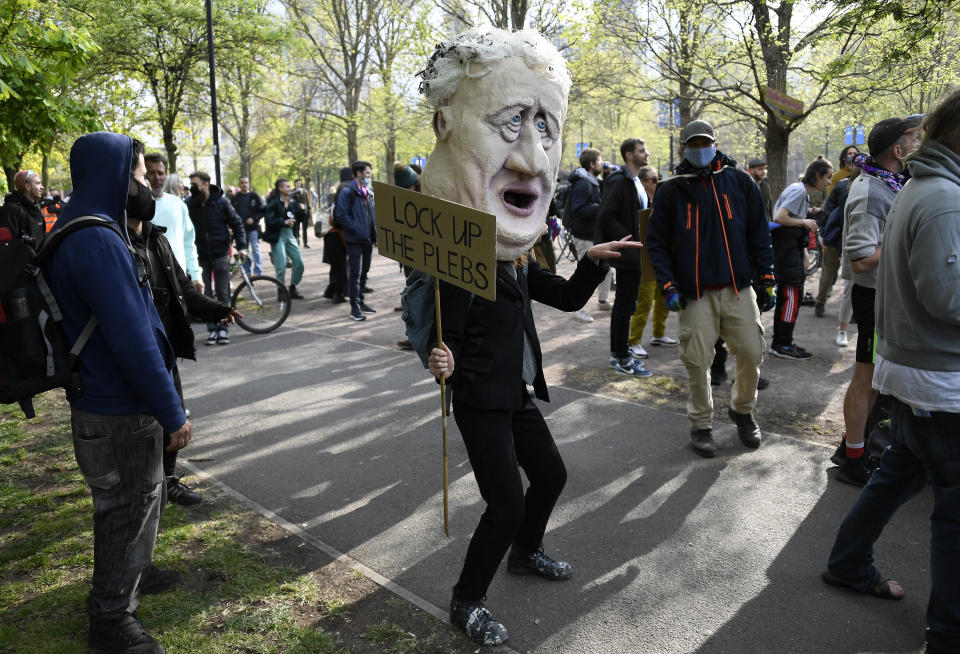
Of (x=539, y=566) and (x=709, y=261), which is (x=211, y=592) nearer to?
(x=539, y=566)

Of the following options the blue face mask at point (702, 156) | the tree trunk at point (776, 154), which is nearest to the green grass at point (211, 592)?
the blue face mask at point (702, 156)

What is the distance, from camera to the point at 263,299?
10.2 meters

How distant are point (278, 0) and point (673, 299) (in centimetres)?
2532

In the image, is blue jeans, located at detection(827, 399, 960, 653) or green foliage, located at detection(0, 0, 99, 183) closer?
blue jeans, located at detection(827, 399, 960, 653)

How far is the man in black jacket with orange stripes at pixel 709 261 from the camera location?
4980 mm

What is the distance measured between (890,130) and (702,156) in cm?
114

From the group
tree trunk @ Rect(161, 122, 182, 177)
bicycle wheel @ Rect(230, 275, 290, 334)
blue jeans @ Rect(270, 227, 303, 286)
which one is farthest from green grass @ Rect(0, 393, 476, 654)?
tree trunk @ Rect(161, 122, 182, 177)

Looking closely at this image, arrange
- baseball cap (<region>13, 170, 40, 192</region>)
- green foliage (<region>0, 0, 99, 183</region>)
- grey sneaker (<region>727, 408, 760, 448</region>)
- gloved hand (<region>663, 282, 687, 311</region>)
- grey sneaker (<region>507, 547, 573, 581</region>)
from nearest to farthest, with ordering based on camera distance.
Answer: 1. grey sneaker (<region>507, 547, 573, 581</region>)
2. green foliage (<region>0, 0, 99, 183</region>)
3. gloved hand (<region>663, 282, 687, 311</region>)
4. grey sneaker (<region>727, 408, 760, 448</region>)
5. baseball cap (<region>13, 170, 40, 192</region>)

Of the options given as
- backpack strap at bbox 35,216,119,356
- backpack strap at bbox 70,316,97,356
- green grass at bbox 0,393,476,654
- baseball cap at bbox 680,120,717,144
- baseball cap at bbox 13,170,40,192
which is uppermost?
baseball cap at bbox 680,120,717,144

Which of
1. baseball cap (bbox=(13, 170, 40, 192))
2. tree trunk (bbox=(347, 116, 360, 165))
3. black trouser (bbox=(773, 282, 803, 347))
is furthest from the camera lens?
tree trunk (bbox=(347, 116, 360, 165))

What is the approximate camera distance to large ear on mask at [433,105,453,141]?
323 cm

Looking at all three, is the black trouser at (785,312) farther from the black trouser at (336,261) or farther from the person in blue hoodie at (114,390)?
the black trouser at (336,261)

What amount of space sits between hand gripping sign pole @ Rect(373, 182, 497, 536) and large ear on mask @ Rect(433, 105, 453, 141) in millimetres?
354

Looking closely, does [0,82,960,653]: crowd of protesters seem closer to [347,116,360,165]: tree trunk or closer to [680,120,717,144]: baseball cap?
[680,120,717,144]: baseball cap
